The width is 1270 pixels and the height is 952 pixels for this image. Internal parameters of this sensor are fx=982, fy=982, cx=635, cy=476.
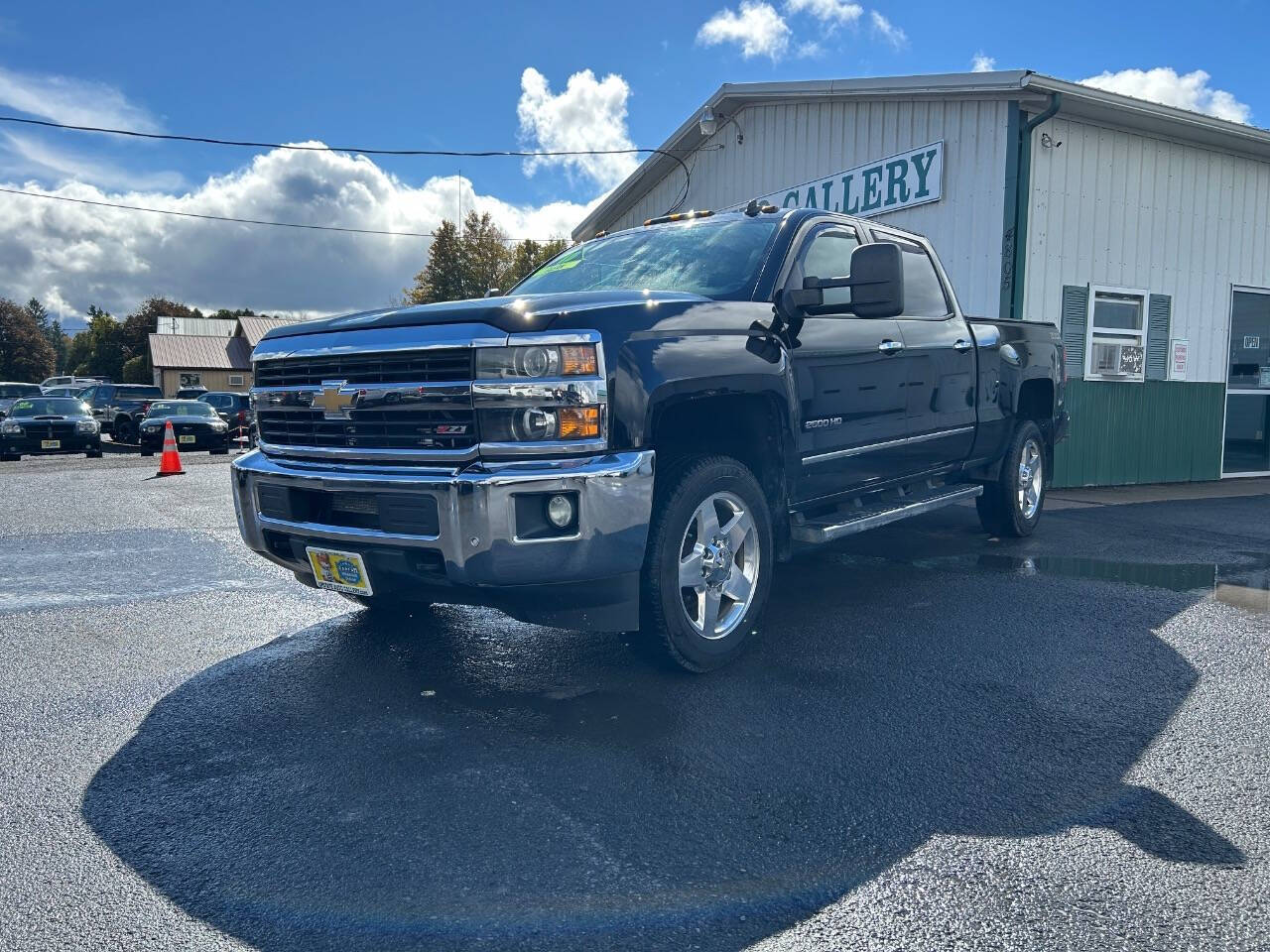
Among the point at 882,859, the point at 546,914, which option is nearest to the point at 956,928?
the point at 882,859

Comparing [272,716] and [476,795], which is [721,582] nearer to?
[476,795]

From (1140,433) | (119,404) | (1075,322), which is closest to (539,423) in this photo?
(1075,322)

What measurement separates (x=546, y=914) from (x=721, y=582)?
6.60ft

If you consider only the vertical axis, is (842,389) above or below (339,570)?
above

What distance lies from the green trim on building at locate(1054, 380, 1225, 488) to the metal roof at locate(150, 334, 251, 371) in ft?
199

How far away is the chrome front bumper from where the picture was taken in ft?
11.2

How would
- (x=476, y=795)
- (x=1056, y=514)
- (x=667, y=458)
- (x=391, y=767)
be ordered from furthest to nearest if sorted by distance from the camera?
(x=1056, y=514) → (x=667, y=458) → (x=391, y=767) → (x=476, y=795)

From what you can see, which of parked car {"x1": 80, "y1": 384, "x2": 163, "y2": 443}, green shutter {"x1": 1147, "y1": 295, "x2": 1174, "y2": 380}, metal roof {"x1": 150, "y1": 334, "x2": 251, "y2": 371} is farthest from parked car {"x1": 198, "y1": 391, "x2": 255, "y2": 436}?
metal roof {"x1": 150, "y1": 334, "x2": 251, "y2": 371}

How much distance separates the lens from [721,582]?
419cm

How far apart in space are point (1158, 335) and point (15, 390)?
108 ft

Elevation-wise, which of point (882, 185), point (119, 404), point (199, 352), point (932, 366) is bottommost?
point (119, 404)

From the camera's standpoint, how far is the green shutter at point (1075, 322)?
1089cm

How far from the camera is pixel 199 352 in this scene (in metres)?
66.9

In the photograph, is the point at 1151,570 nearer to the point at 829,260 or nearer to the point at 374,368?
the point at 829,260
